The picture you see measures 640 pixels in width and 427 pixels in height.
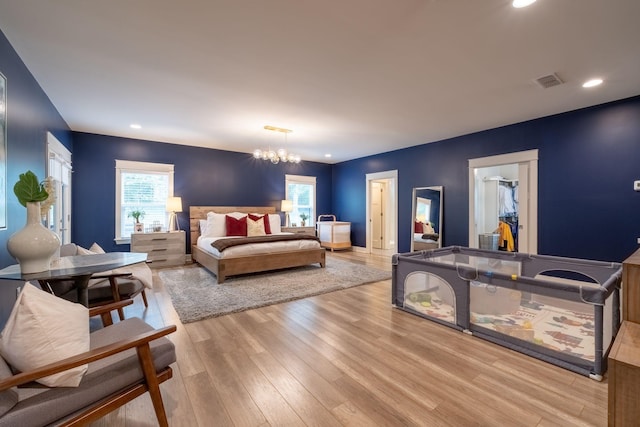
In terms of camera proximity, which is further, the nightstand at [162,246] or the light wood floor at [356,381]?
the nightstand at [162,246]

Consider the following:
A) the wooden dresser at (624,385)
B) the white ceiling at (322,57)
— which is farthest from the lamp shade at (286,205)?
the wooden dresser at (624,385)

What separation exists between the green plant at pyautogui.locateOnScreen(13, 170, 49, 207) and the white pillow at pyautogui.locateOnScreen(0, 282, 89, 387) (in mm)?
999

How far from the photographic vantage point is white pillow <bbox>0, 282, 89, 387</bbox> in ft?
3.62

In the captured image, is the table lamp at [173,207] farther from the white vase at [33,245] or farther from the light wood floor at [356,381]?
the white vase at [33,245]

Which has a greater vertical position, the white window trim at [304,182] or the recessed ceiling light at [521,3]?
the recessed ceiling light at [521,3]

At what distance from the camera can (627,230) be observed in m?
3.39

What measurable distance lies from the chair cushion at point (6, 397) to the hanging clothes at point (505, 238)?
19.2 feet

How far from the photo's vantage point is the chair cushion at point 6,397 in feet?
3.27

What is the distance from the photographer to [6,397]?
3.36 ft

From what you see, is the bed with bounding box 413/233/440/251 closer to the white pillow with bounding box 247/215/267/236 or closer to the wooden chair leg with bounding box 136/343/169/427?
the white pillow with bounding box 247/215/267/236

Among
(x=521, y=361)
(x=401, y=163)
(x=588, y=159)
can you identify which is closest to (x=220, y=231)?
(x=401, y=163)

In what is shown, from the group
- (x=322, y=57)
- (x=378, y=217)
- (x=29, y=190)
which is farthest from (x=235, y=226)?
(x=378, y=217)

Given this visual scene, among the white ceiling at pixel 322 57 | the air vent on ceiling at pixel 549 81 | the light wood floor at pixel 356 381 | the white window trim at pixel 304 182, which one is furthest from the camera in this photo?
the white window trim at pixel 304 182

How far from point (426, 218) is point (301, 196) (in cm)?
348
